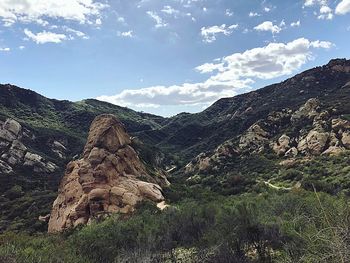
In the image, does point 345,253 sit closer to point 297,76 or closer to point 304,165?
point 304,165

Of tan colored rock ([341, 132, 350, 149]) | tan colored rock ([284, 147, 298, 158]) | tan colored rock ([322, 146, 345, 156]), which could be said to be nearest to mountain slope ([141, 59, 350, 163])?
tan colored rock ([284, 147, 298, 158])

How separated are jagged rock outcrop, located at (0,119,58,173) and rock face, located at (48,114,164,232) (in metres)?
Answer: 54.1

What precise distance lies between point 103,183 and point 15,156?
227 ft

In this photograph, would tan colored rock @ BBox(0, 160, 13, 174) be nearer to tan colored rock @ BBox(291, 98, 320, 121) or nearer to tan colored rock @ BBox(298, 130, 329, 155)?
tan colored rock @ BBox(298, 130, 329, 155)

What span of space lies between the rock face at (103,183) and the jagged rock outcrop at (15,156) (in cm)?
5414

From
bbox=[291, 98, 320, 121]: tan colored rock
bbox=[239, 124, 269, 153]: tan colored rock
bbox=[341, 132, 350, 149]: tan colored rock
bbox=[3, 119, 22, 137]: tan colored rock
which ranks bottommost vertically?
bbox=[341, 132, 350, 149]: tan colored rock

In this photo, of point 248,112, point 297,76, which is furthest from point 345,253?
point 297,76

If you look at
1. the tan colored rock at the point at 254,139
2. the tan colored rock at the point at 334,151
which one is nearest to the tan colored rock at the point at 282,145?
the tan colored rock at the point at 254,139

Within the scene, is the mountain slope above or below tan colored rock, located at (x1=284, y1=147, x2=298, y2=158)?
above

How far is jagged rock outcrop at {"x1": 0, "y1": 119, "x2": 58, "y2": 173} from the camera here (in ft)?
381

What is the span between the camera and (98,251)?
120 ft

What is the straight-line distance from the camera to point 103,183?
6091 centimetres

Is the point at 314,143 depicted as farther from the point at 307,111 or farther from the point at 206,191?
the point at 206,191

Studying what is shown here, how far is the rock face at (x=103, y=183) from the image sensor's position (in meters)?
57.4
